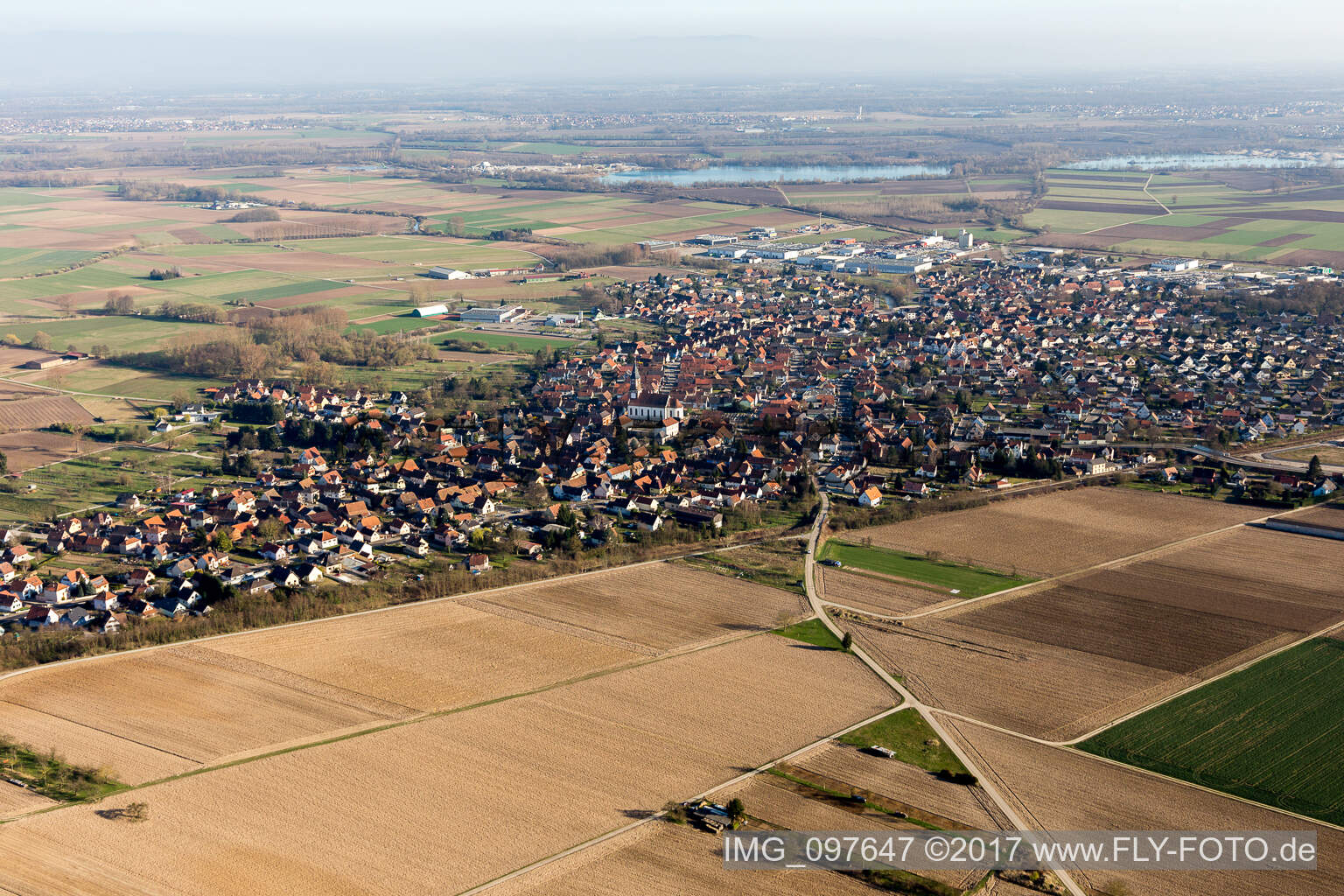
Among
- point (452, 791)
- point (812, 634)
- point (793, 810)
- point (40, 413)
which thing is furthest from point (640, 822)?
point (40, 413)

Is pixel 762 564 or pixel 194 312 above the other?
pixel 194 312

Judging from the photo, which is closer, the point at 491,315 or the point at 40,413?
the point at 40,413

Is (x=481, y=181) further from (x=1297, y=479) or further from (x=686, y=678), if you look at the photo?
(x=686, y=678)

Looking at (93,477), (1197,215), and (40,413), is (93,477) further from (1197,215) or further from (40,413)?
(1197,215)

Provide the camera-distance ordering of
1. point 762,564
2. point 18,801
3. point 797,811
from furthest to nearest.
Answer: point 762,564 → point 18,801 → point 797,811

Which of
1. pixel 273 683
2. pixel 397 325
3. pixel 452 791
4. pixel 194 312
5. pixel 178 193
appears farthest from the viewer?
pixel 178 193

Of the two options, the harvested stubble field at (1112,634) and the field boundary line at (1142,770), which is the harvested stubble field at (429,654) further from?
the field boundary line at (1142,770)

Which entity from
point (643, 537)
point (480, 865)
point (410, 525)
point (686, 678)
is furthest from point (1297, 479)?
point (480, 865)
